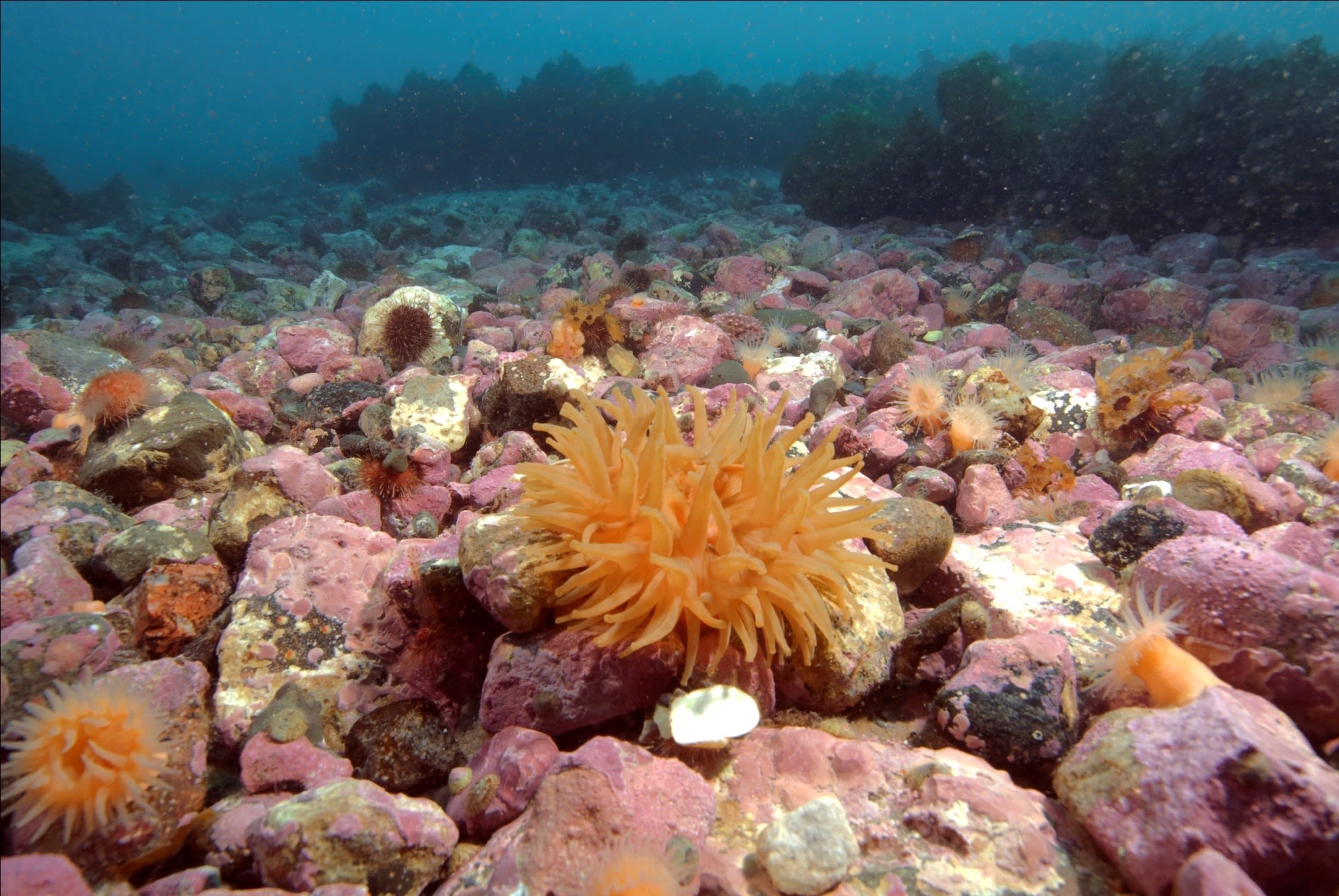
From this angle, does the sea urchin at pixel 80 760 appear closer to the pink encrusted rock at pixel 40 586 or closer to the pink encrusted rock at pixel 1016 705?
the pink encrusted rock at pixel 40 586

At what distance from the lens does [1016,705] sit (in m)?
1.97

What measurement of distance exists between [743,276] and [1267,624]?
6.28 metres

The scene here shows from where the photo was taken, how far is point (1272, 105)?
359 inches

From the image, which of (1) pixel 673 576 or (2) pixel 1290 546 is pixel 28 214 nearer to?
(1) pixel 673 576

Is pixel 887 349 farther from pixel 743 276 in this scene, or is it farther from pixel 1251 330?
pixel 1251 330

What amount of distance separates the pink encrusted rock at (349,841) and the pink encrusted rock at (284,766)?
235 mm

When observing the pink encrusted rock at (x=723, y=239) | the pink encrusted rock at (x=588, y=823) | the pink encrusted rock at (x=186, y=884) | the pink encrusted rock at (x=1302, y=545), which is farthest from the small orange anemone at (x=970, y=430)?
the pink encrusted rock at (x=723, y=239)

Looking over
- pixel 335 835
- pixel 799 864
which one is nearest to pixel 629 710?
pixel 799 864

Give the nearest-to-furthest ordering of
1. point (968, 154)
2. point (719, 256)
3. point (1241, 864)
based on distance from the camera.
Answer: point (1241, 864)
point (719, 256)
point (968, 154)

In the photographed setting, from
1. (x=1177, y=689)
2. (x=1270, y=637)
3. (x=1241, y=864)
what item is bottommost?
(x=1241, y=864)

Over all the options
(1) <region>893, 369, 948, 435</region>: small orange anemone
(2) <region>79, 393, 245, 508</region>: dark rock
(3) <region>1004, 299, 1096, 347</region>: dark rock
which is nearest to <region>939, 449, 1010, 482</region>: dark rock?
(1) <region>893, 369, 948, 435</region>: small orange anemone

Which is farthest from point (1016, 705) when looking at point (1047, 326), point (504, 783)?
point (1047, 326)

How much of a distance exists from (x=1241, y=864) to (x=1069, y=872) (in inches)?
14.3

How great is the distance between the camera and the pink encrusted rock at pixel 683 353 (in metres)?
4.75
